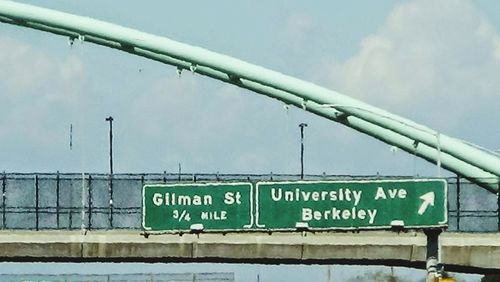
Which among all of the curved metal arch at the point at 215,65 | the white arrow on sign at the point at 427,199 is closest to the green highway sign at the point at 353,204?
the white arrow on sign at the point at 427,199

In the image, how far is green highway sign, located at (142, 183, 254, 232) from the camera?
196 feet

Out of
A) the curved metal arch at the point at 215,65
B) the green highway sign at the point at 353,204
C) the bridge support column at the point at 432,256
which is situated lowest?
the bridge support column at the point at 432,256

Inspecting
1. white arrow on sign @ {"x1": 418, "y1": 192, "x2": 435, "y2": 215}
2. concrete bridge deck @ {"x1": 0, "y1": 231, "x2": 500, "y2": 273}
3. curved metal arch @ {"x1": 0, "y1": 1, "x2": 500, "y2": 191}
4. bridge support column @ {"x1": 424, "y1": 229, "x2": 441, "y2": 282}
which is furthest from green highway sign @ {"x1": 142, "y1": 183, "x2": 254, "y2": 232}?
white arrow on sign @ {"x1": 418, "y1": 192, "x2": 435, "y2": 215}

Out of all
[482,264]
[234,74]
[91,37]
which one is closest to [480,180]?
[482,264]

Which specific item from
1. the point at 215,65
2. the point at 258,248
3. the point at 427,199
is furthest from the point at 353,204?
the point at 258,248

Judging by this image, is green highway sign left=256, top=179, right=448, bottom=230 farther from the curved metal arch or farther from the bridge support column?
the curved metal arch

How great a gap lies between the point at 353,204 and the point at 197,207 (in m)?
6.96

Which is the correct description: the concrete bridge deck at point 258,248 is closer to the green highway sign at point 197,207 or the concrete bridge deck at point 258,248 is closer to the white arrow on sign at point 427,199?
the green highway sign at point 197,207

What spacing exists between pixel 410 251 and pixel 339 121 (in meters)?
6.13

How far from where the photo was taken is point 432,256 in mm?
52844

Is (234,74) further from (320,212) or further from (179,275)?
(179,275)

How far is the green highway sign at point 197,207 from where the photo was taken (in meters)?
59.6

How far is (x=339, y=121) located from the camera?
6519 centimetres

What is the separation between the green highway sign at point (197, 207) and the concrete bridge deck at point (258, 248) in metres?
6.66
